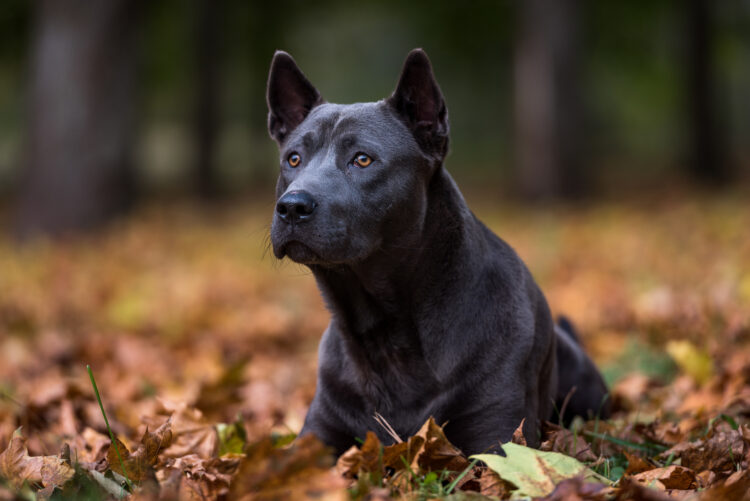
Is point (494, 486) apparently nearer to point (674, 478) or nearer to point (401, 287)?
point (674, 478)

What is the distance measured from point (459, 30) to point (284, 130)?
21350mm

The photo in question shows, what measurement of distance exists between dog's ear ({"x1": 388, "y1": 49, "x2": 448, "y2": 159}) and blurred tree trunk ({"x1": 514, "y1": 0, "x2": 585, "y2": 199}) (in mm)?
10661

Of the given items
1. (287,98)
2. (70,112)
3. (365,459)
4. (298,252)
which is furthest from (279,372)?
(70,112)

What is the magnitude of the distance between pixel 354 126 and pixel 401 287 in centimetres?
66

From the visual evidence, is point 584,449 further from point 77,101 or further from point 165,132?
point 165,132

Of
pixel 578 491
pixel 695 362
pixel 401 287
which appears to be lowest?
pixel 695 362

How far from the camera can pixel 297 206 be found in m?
2.91

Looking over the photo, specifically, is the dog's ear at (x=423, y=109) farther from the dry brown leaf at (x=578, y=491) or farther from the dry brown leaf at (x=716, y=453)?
the dry brown leaf at (x=578, y=491)

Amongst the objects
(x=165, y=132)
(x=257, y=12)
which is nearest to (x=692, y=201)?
(x=257, y=12)

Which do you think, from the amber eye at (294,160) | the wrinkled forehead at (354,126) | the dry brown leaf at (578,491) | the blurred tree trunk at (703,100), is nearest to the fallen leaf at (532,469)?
the dry brown leaf at (578,491)

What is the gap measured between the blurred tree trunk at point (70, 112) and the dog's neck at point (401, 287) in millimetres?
9522

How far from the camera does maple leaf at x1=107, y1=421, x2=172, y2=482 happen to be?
250 centimetres

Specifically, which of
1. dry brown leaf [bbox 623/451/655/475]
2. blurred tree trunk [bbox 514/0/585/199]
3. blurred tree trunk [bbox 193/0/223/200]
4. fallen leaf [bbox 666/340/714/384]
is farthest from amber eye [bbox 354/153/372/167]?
blurred tree trunk [bbox 193/0/223/200]

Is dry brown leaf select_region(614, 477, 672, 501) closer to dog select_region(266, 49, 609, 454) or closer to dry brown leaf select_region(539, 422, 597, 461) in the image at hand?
dry brown leaf select_region(539, 422, 597, 461)
